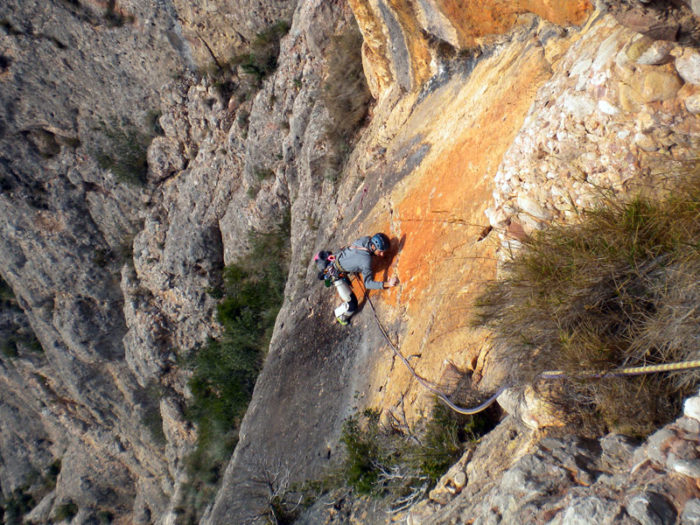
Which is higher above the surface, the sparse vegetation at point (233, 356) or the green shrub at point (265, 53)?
the green shrub at point (265, 53)

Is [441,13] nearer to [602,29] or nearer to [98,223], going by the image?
[602,29]

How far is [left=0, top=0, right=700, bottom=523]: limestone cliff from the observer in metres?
2.76

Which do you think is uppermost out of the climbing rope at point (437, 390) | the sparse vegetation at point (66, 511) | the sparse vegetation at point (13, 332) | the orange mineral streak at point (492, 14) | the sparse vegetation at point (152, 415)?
the sparse vegetation at point (13, 332)

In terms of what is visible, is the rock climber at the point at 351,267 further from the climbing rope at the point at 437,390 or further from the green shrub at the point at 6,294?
the green shrub at the point at 6,294

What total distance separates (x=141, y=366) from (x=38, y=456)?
8347mm

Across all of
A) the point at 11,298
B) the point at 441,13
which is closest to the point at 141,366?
the point at 11,298

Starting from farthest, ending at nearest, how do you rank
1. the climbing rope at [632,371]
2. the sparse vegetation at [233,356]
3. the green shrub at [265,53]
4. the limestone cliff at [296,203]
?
1. the sparse vegetation at [233,356]
2. the green shrub at [265,53]
3. the limestone cliff at [296,203]
4. the climbing rope at [632,371]

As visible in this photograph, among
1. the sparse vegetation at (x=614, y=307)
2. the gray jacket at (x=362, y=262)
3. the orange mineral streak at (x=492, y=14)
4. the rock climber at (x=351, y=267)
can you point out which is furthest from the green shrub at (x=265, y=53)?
the sparse vegetation at (x=614, y=307)

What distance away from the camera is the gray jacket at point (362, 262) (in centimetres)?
538

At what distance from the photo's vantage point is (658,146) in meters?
2.70

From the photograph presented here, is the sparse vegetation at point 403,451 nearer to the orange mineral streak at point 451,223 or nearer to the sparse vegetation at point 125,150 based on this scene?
the orange mineral streak at point 451,223

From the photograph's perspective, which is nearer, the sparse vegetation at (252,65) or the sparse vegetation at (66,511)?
the sparse vegetation at (252,65)

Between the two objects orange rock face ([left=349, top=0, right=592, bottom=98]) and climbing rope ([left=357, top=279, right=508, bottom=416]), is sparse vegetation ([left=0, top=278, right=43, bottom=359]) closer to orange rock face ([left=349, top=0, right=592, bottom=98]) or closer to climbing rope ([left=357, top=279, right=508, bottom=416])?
orange rock face ([left=349, top=0, right=592, bottom=98])

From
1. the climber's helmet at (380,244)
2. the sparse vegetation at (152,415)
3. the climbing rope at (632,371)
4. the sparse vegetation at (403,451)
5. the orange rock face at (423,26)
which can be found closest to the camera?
the climbing rope at (632,371)
